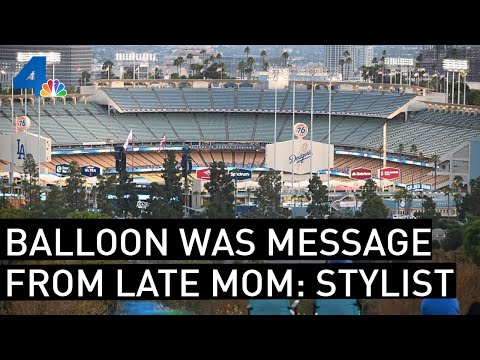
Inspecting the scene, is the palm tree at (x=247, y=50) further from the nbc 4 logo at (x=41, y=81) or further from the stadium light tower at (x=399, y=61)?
the nbc 4 logo at (x=41, y=81)

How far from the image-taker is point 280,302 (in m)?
6.47

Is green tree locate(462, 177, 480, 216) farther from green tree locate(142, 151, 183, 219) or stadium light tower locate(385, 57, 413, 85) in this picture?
stadium light tower locate(385, 57, 413, 85)

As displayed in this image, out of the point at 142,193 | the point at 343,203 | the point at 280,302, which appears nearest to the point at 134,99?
the point at 142,193

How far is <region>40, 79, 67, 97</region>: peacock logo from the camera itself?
1198 inches

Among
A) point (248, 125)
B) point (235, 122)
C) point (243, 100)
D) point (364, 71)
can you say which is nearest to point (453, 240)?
point (248, 125)

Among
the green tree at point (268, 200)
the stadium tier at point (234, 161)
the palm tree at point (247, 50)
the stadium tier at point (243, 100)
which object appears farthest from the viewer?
the palm tree at point (247, 50)

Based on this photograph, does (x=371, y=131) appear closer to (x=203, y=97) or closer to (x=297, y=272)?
(x=203, y=97)

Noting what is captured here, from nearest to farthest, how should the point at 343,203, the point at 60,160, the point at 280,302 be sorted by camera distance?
the point at 280,302, the point at 343,203, the point at 60,160

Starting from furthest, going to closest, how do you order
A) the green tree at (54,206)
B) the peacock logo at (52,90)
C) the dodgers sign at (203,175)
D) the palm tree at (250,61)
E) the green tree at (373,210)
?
the palm tree at (250,61) < the peacock logo at (52,90) < the dodgers sign at (203,175) < the green tree at (373,210) < the green tree at (54,206)

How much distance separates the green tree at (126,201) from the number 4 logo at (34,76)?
7.66 meters

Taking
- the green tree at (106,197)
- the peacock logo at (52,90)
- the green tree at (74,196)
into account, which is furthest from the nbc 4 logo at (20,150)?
the green tree at (74,196)

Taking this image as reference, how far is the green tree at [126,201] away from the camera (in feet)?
61.3

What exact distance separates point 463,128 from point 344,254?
2409cm

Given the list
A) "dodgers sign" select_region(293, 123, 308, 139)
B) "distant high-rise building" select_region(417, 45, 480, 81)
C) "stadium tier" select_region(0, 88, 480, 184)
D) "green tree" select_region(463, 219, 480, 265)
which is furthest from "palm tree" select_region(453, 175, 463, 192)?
"distant high-rise building" select_region(417, 45, 480, 81)
